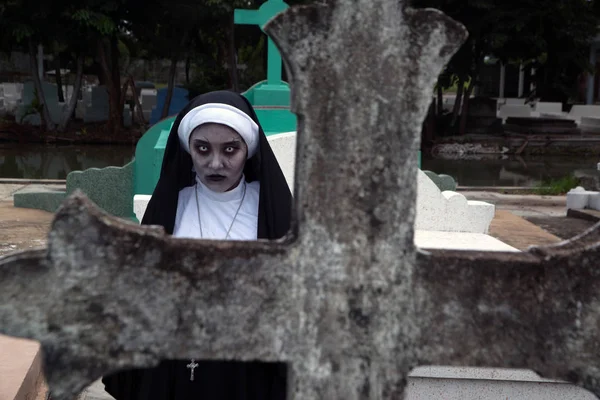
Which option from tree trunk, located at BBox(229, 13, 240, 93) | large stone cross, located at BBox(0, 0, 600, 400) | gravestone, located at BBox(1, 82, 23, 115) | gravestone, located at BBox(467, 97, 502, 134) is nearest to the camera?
large stone cross, located at BBox(0, 0, 600, 400)

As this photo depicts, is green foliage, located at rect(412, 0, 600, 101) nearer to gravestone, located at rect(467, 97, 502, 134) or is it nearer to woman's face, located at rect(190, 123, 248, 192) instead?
gravestone, located at rect(467, 97, 502, 134)

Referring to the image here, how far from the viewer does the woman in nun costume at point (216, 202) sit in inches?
90.1

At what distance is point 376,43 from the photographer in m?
1.36

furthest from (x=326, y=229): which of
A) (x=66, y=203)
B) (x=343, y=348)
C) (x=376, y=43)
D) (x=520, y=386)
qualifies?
(x=520, y=386)

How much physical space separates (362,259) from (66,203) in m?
0.53

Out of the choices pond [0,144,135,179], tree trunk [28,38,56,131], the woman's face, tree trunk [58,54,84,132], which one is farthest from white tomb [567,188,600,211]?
tree trunk [28,38,56,131]

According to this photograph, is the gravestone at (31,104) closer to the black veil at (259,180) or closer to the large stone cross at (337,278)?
the black veil at (259,180)

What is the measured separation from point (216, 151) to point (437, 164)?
1625cm

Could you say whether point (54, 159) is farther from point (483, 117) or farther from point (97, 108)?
point (483, 117)

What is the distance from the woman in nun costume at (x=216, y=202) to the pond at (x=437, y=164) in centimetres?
1221

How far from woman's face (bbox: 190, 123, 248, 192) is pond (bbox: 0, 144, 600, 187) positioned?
12.3m

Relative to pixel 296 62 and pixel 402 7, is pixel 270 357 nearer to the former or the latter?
pixel 296 62

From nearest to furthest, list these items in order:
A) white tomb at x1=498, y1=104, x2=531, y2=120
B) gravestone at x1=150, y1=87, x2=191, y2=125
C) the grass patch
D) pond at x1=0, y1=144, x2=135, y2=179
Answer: the grass patch, pond at x1=0, y1=144, x2=135, y2=179, gravestone at x1=150, y1=87, x2=191, y2=125, white tomb at x1=498, y1=104, x2=531, y2=120

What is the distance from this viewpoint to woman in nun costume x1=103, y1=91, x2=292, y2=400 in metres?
2.29
